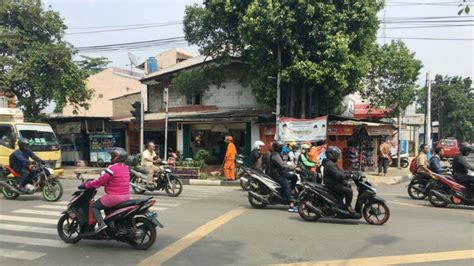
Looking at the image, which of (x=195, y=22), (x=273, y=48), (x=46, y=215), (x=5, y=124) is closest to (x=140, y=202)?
(x=46, y=215)

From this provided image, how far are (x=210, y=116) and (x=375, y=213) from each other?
42.2ft

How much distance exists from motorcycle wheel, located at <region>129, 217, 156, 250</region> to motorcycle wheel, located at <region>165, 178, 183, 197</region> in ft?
19.2

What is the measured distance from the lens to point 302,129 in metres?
16.6

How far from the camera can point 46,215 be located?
356 inches

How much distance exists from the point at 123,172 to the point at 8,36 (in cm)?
1754

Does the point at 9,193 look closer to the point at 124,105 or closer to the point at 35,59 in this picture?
the point at 35,59

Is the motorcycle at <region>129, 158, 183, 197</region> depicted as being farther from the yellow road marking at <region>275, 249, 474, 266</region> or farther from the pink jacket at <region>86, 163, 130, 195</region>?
the yellow road marking at <region>275, 249, 474, 266</region>

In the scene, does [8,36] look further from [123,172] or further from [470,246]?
[470,246]

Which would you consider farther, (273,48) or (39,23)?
(39,23)

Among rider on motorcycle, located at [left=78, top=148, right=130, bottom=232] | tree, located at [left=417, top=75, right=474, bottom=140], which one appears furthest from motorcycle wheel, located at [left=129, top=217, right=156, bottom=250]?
tree, located at [left=417, top=75, right=474, bottom=140]

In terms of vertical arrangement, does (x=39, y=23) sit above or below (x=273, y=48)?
above

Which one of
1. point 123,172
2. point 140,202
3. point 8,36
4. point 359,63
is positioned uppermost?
point 8,36

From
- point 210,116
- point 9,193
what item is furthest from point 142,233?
point 210,116

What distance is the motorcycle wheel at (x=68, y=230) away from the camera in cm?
668
